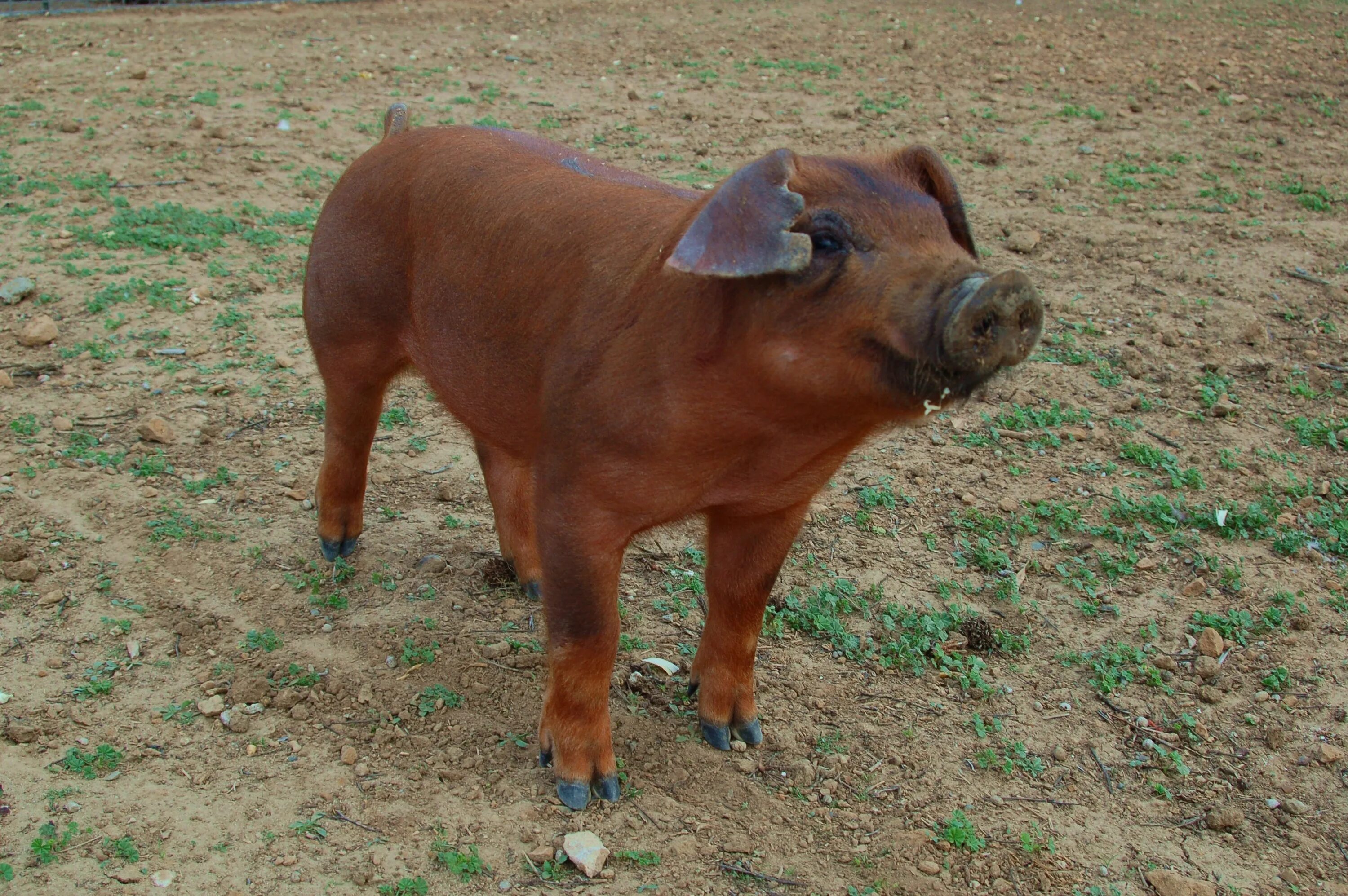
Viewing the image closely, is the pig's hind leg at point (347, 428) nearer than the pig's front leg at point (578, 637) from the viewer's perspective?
No

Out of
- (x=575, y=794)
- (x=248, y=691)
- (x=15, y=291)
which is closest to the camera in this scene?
(x=575, y=794)

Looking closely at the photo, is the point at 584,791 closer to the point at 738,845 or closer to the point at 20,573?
the point at 738,845

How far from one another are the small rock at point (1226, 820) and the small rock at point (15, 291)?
20.5 feet

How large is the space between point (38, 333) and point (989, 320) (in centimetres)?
530

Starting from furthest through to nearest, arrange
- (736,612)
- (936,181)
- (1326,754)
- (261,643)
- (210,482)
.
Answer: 1. (210,482)
2. (261,643)
3. (1326,754)
4. (736,612)
5. (936,181)

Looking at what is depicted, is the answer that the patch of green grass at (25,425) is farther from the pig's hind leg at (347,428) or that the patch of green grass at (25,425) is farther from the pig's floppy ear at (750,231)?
the pig's floppy ear at (750,231)

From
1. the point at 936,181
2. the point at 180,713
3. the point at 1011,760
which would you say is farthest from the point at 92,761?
the point at 936,181

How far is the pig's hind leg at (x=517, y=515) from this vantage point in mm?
4586

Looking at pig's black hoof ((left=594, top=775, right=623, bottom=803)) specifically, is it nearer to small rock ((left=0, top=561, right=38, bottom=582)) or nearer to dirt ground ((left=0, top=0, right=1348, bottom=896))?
dirt ground ((left=0, top=0, right=1348, bottom=896))

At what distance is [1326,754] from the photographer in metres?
3.82

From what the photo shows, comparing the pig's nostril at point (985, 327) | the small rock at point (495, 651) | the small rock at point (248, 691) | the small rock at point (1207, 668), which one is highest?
the pig's nostril at point (985, 327)

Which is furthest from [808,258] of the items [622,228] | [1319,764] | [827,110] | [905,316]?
[827,110]

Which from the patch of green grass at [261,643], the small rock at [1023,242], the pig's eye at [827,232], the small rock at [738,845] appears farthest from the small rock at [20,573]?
the small rock at [1023,242]

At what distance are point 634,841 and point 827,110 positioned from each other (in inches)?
305
